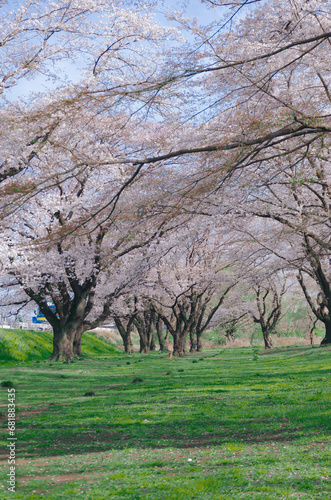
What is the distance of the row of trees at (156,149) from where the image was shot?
6848mm

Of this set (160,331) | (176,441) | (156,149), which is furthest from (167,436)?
(160,331)

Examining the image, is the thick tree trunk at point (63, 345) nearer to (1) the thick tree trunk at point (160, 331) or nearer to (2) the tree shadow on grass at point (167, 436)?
(2) the tree shadow on grass at point (167, 436)

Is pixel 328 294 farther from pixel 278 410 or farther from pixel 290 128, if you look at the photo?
pixel 290 128

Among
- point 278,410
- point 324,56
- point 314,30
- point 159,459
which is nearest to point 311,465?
point 159,459

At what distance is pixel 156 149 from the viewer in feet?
49.4

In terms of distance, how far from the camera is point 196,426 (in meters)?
6.58

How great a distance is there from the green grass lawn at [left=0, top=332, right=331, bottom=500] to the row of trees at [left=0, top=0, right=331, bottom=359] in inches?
120

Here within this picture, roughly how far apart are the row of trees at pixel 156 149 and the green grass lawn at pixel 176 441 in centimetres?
304

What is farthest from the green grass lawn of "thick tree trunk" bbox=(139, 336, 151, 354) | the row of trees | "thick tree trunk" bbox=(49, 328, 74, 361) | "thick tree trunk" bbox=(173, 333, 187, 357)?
"thick tree trunk" bbox=(139, 336, 151, 354)

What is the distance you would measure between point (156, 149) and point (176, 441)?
10.9 meters

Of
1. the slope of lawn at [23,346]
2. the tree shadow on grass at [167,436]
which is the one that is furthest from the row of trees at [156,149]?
the slope of lawn at [23,346]

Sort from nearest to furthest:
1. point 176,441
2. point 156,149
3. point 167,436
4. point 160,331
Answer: point 176,441, point 167,436, point 156,149, point 160,331

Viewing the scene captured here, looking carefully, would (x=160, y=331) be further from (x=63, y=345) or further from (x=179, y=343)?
(x=63, y=345)

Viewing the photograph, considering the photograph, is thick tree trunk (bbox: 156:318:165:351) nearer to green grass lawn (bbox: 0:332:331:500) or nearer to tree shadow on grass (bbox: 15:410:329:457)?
green grass lawn (bbox: 0:332:331:500)
